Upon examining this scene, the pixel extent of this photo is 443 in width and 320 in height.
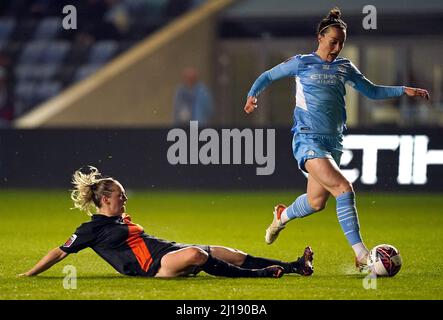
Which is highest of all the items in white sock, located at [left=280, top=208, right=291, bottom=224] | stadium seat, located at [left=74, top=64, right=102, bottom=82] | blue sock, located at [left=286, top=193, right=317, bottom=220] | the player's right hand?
stadium seat, located at [left=74, top=64, right=102, bottom=82]

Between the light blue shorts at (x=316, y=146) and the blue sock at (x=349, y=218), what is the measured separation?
1.26 feet

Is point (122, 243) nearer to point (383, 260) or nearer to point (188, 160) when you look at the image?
point (383, 260)

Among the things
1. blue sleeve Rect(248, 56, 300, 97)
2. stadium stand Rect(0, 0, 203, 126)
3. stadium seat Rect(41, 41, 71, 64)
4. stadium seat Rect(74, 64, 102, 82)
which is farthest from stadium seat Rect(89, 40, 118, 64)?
blue sleeve Rect(248, 56, 300, 97)

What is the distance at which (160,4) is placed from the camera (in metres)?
22.5

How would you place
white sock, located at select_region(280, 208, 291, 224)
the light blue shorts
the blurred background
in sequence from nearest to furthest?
the light blue shorts < white sock, located at select_region(280, 208, 291, 224) < the blurred background

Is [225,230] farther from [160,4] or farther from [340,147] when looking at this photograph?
[160,4]

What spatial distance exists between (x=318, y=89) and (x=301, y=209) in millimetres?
1038

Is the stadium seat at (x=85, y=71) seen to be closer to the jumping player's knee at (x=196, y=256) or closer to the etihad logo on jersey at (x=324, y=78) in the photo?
the etihad logo on jersey at (x=324, y=78)

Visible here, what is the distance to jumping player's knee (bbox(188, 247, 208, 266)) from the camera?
→ 8.52 metres

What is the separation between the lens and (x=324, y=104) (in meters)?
9.38

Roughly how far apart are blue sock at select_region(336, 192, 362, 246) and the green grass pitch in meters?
0.30

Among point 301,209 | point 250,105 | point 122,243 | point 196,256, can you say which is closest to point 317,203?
point 301,209

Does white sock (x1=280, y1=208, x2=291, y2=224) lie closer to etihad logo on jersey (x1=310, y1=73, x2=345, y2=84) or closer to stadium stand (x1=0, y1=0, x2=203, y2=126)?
etihad logo on jersey (x1=310, y1=73, x2=345, y2=84)
